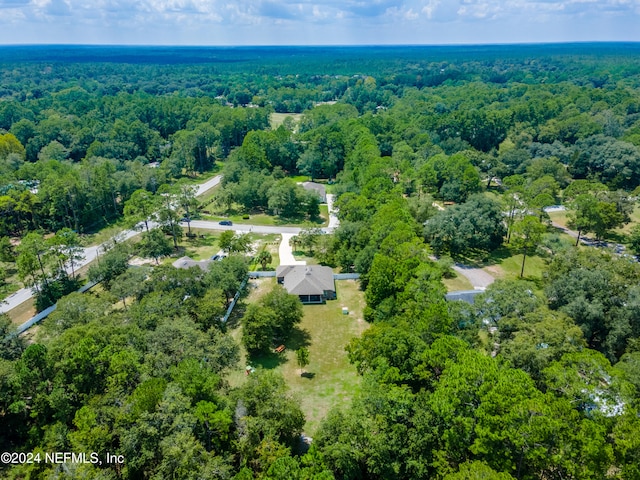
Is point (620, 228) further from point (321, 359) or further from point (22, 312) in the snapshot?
point (22, 312)

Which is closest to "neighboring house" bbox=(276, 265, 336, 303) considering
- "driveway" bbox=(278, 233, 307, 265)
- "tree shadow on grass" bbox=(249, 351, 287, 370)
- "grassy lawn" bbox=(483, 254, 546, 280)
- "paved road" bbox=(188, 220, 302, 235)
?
"driveway" bbox=(278, 233, 307, 265)

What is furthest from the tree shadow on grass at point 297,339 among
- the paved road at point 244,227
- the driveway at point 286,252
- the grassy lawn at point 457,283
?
the paved road at point 244,227

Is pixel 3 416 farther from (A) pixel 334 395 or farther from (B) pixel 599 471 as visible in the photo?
(B) pixel 599 471

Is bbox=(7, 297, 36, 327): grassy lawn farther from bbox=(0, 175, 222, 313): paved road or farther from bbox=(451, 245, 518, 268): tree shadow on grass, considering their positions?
bbox=(451, 245, 518, 268): tree shadow on grass

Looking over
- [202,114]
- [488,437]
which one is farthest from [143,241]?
[202,114]

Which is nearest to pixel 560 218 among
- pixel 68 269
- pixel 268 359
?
pixel 268 359

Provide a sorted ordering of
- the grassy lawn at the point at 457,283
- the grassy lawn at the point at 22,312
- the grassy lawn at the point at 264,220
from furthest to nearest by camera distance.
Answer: the grassy lawn at the point at 264,220 < the grassy lawn at the point at 457,283 < the grassy lawn at the point at 22,312

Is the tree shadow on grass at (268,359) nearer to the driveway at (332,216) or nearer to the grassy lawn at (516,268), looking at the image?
the driveway at (332,216)
